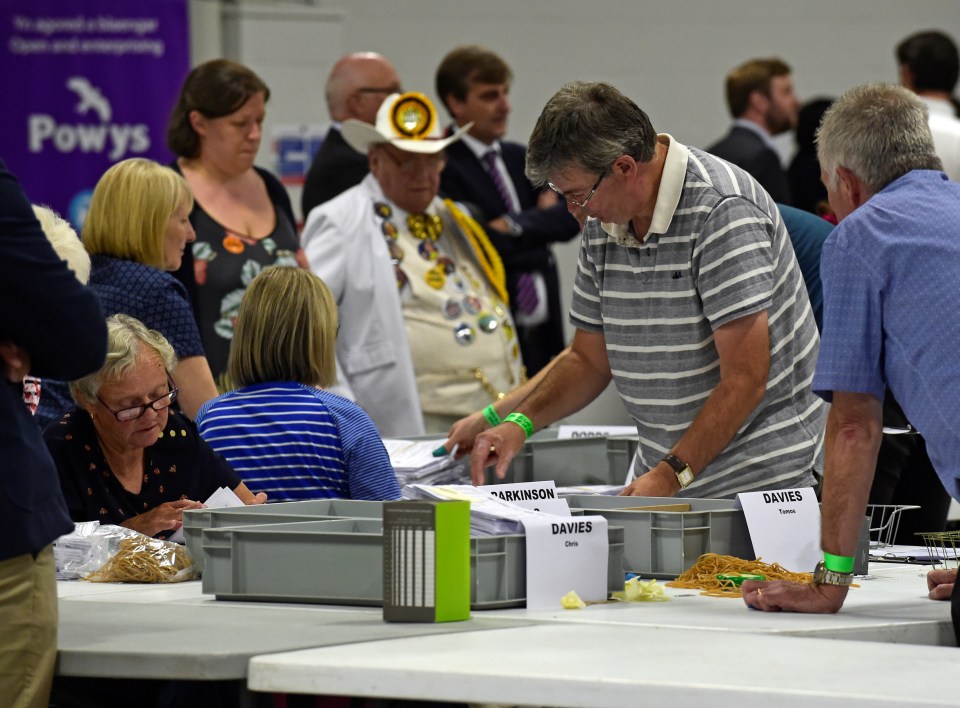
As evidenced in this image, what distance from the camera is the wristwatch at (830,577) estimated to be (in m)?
2.34

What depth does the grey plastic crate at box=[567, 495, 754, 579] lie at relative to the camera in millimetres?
2658

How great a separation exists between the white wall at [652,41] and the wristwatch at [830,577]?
6.31 m

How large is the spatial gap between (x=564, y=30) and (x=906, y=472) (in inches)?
215

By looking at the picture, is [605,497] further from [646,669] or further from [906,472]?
[906,472]

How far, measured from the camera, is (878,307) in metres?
2.29

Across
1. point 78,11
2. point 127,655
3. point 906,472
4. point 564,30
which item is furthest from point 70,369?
point 564,30

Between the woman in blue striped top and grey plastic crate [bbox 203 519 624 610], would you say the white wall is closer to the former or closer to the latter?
the woman in blue striped top

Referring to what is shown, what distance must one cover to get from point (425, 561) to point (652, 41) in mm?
6852

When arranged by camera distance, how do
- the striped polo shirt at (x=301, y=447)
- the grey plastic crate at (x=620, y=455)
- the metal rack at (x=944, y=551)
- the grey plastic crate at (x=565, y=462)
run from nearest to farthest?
the metal rack at (x=944, y=551) → the striped polo shirt at (x=301, y=447) → the grey plastic crate at (x=565, y=462) → the grey plastic crate at (x=620, y=455)

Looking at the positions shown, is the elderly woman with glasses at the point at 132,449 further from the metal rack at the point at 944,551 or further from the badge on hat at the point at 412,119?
the badge on hat at the point at 412,119

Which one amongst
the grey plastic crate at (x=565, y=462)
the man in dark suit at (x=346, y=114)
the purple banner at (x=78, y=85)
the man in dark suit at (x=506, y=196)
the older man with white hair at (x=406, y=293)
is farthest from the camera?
the purple banner at (x=78, y=85)

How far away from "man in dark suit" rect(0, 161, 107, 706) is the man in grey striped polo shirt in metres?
1.13

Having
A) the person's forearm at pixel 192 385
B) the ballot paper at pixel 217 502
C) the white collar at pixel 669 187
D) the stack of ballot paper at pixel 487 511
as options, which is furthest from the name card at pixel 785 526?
the person's forearm at pixel 192 385

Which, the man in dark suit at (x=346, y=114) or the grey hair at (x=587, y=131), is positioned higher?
the man in dark suit at (x=346, y=114)
